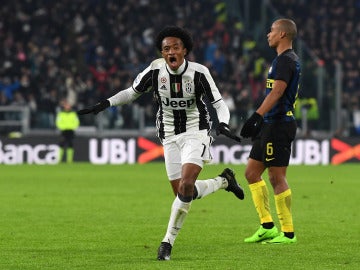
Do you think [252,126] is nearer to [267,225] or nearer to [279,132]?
[279,132]

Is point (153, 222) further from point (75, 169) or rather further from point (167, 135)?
point (75, 169)

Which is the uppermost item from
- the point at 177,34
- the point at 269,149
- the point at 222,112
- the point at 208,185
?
the point at 177,34

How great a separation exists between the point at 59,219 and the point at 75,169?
12534mm

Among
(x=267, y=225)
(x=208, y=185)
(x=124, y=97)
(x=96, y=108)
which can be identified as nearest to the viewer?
(x=96, y=108)

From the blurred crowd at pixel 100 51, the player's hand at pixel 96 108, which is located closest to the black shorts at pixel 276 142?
the player's hand at pixel 96 108

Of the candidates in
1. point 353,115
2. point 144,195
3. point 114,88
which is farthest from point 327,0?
point 144,195

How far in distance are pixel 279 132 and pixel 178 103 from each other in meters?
1.20

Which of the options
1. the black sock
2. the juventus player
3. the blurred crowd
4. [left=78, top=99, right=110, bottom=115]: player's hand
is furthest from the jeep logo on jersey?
the blurred crowd

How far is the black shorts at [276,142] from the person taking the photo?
1025cm

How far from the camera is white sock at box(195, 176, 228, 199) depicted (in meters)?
10.0

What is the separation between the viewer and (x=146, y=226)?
40.4 feet

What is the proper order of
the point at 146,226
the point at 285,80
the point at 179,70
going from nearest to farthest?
the point at 179,70
the point at 285,80
the point at 146,226

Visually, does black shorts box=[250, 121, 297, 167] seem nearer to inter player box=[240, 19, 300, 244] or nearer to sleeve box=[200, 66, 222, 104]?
inter player box=[240, 19, 300, 244]

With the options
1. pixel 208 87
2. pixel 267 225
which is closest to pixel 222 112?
pixel 208 87
